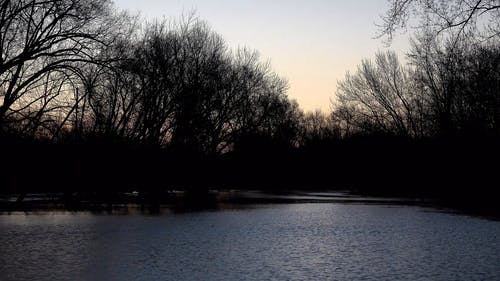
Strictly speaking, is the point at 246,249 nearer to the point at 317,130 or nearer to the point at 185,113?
the point at 185,113

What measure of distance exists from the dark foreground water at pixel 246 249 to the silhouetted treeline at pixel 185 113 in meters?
5.50

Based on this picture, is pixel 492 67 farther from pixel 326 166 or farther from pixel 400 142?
pixel 326 166

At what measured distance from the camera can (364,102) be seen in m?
72.4

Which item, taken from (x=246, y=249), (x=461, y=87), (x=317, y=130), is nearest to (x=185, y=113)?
(x=461, y=87)

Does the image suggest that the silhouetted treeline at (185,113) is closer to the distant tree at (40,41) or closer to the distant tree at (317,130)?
the distant tree at (40,41)

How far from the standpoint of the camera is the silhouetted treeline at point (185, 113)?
2850 centimetres

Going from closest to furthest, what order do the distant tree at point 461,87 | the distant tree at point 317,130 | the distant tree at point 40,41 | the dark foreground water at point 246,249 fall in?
the dark foreground water at point 246,249 < the distant tree at point 40,41 < the distant tree at point 461,87 < the distant tree at point 317,130

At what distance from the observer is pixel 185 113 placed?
52125 mm

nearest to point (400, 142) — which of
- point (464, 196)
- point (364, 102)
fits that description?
point (364, 102)

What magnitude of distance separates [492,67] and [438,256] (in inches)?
1351

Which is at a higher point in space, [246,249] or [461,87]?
[461,87]

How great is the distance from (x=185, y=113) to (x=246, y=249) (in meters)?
37.6

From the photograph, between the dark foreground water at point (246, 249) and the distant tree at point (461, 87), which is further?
the distant tree at point (461, 87)

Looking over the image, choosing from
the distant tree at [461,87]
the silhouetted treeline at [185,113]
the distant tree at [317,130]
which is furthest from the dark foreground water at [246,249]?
the distant tree at [317,130]
